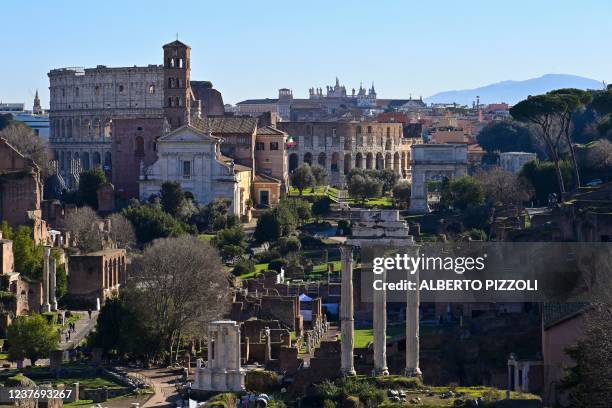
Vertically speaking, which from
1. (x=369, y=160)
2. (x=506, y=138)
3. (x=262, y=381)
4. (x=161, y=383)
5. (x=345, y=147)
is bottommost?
(x=161, y=383)

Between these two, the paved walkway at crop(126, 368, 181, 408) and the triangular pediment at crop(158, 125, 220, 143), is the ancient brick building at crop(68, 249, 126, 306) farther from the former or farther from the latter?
the triangular pediment at crop(158, 125, 220, 143)

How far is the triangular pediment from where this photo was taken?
8238 cm

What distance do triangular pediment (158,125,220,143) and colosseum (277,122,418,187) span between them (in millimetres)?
25496

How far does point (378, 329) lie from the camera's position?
41188 millimetres

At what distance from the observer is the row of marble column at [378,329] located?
4100 centimetres

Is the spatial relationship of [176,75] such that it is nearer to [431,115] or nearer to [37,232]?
[37,232]

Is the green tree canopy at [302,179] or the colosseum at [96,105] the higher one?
the colosseum at [96,105]

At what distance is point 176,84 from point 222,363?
46.2 metres

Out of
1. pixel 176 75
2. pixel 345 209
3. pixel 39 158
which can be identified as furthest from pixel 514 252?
pixel 39 158

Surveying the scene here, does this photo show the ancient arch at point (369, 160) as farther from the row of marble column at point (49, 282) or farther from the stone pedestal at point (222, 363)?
the stone pedestal at point (222, 363)

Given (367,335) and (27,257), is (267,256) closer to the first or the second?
(27,257)

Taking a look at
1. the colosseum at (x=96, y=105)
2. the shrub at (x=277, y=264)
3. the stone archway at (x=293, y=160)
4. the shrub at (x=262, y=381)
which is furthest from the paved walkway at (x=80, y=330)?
the colosseum at (x=96, y=105)

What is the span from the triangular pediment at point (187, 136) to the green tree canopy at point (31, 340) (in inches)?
1358

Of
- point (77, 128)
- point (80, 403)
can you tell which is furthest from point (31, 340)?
point (77, 128)
